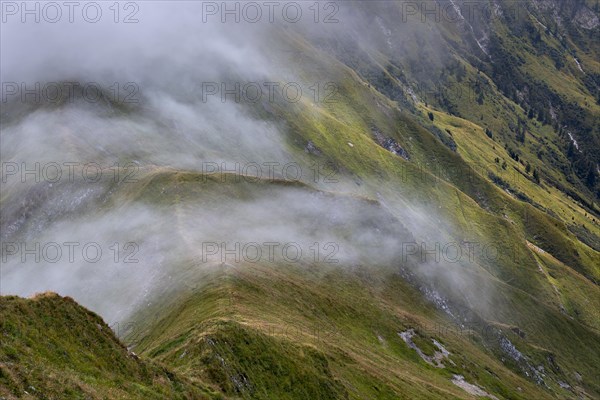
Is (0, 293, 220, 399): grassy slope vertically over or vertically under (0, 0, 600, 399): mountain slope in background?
over

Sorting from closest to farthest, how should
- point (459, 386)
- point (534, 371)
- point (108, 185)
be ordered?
point (459, 386), point (108, 185), point (534, 371)

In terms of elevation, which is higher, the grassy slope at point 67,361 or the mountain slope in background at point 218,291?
the grassy slope at point 67,361

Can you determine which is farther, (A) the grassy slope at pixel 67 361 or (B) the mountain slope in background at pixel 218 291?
(B) the mountain slope in background at pixel 218 291

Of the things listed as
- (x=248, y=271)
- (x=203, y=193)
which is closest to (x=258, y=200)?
(x=203, y=193)

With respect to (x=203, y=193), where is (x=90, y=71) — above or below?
above

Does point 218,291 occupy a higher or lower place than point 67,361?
lower

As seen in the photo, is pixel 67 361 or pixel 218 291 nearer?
pixel 67 361

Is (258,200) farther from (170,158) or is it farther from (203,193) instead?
(170,158)

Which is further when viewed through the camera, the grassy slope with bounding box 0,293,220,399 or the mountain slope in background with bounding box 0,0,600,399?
the mountain slope in background with bounding box 0,0,600,399

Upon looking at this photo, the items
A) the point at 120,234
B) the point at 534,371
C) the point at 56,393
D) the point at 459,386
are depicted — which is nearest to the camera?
the point at 56,393

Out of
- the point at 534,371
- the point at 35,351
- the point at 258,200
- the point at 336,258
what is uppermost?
the point at 35,351

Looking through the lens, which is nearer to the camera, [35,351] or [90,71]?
[35,351]

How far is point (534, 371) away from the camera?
573ft

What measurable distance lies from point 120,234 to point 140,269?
16.3 meters
